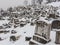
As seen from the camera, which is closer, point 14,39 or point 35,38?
point 35,38

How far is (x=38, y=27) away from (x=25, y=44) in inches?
69.4

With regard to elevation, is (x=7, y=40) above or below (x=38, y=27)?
below

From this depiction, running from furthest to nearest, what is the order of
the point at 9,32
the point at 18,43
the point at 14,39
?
1. the point at 9,32
2. the point at 14,39
3. the point at 18,43

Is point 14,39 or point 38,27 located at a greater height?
point 38,27

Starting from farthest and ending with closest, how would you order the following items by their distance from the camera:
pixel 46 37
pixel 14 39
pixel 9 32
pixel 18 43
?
pixel 9 32 < pixel 14 39 < pixel 18 43 < pixel 46 37

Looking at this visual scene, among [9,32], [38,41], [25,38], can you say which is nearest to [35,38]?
[38,41]

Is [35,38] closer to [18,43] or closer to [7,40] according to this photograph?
[18,43]

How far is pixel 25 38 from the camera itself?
1410cm

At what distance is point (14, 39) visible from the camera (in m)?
14.5

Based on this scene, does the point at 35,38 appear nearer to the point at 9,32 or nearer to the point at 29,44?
the point at 29,44

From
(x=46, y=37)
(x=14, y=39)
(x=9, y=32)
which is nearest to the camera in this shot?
(x=46, y=37)

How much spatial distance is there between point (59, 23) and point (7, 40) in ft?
16.7

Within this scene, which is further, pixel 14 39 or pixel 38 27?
pixel 14 39

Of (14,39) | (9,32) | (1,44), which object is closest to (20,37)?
(14,39)
